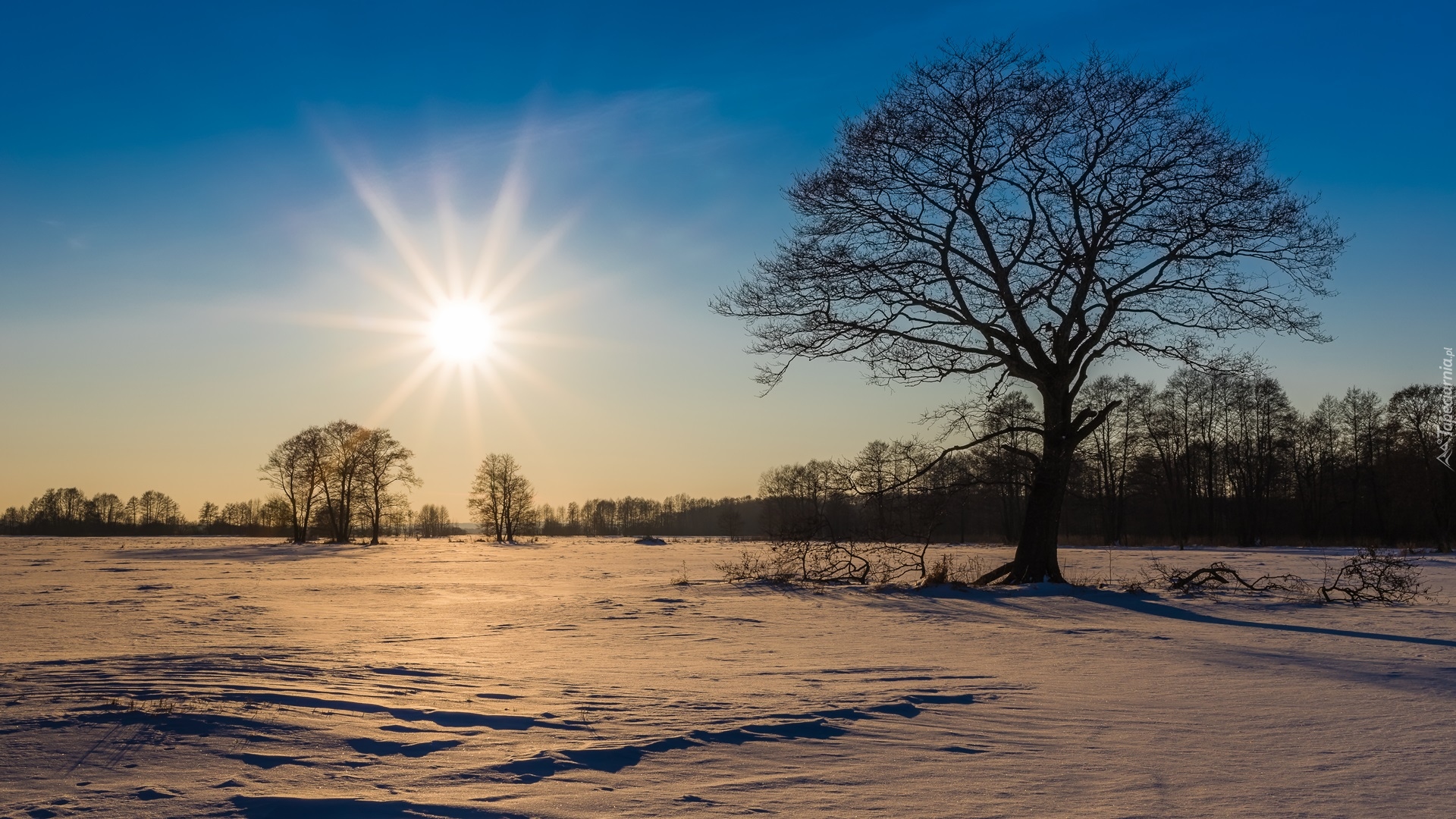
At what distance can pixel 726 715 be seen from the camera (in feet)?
19.9

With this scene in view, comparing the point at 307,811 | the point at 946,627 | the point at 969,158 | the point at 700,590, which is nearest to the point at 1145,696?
the point at 946,627

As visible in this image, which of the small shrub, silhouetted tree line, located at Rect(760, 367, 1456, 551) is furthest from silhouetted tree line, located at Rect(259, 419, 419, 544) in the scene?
the small shrub

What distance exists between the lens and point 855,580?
19.5 meters

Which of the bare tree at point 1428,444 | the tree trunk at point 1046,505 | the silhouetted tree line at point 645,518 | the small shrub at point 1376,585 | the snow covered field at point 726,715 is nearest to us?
the snow covered field at point 726,715

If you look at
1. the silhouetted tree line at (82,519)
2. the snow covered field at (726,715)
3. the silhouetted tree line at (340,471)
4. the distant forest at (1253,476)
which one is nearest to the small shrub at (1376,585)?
the snow covered field at (726,715)

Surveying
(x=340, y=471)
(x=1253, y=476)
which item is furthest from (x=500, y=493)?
(x=1253, y=476)

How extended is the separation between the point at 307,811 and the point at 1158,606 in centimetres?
1393

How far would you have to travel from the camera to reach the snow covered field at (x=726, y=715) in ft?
14.0

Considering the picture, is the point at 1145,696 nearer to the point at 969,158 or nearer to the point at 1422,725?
the point at 1422,725

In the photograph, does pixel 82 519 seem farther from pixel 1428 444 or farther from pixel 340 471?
pixel 1428 444

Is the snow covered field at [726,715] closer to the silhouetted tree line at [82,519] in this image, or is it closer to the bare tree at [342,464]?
the bare tree at [342,464]

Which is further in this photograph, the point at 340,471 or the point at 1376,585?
the point at 340,471

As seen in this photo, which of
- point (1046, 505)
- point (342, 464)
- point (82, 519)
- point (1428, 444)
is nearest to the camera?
point (1046, 505)

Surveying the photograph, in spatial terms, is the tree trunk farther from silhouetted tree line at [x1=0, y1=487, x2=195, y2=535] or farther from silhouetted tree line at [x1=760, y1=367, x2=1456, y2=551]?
silhouetted tree line at [x1=0, y1=487, x2=195, y2=535]
